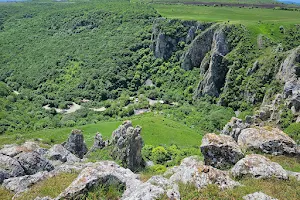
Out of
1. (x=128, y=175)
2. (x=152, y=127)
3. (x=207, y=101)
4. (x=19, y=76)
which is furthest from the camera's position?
(x=19, y=76)

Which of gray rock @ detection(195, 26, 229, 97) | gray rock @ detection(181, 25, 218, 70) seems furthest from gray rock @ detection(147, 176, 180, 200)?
gray rock @ detection(181, 25, 218, 70)

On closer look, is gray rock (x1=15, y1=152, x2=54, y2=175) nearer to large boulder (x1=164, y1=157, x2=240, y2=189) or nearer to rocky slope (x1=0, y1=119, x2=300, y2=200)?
rocky slope (x1=0, y1=119, x2=300, y2=200)

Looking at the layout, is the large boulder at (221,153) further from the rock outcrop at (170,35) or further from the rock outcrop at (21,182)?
the rock outcrop at (170,35)

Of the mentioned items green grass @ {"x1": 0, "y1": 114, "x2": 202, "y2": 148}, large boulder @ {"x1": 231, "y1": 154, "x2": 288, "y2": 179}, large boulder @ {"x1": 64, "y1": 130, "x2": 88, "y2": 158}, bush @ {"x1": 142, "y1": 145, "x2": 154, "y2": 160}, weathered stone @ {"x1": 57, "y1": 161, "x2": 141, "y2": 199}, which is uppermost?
large boulder @ {"x1": 231, "y1": 154, "x2": 288, "y2": 179}

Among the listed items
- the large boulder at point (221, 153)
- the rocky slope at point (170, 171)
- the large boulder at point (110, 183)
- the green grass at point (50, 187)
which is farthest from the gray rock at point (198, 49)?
the green grass at point (50, 187)

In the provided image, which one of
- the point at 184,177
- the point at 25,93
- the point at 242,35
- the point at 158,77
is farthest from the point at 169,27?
the point at 184,177

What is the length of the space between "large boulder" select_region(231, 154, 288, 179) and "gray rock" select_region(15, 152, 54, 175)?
15141mm

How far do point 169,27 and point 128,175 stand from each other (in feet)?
317

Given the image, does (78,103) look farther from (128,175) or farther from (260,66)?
(128,175)

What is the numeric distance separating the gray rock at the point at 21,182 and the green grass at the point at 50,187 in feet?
2.74

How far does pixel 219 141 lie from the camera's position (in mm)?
24656

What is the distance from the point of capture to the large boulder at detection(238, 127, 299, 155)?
2508 cm

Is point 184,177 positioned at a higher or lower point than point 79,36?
higher

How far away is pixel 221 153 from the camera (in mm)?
24062
